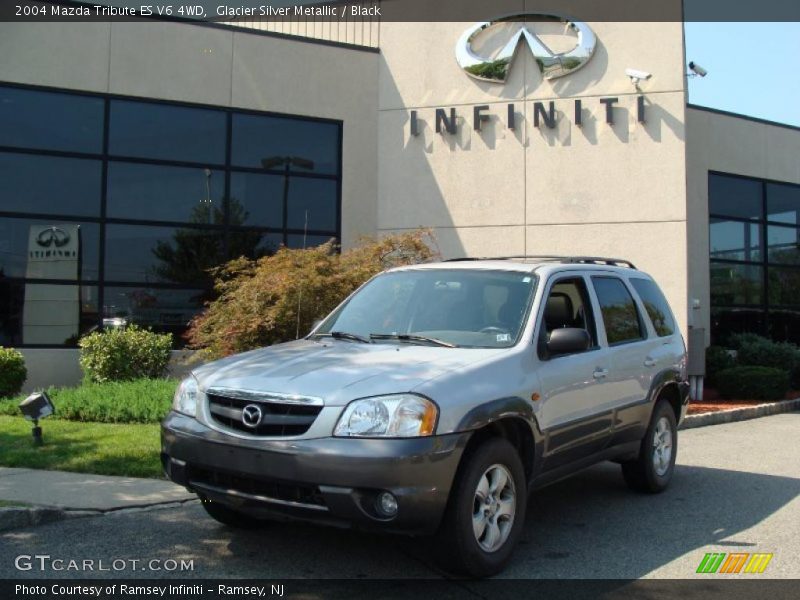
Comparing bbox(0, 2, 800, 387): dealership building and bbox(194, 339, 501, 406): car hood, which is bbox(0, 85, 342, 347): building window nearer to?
bbox(0, 2, 800, 387): dealership building

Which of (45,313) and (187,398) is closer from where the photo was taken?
(187,398)

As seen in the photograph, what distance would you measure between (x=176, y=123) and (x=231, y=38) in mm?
1908

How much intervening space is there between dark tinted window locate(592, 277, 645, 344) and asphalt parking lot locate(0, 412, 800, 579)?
4.61ft

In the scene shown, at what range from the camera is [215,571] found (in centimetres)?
453

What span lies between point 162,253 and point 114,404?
4.73 metres

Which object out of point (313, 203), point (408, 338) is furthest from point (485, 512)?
point (313, 203)

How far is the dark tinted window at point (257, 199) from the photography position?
1448 centimetres

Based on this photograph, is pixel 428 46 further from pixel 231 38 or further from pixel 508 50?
pixel 231 38

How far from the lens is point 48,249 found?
13188mm

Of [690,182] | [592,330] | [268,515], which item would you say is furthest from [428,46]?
[268,515]

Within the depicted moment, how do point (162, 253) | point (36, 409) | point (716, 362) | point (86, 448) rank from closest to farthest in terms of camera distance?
point (86, 448), point (36, 409), point (162, 253), point (716, 362)

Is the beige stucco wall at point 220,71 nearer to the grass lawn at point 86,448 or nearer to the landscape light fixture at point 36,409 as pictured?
the grass lawn at point 86,448

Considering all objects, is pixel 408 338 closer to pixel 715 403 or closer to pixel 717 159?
pixel 715 403

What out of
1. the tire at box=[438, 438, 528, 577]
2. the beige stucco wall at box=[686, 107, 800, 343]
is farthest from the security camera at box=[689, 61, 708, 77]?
the tire at box=[438, 438, 528, 577]
